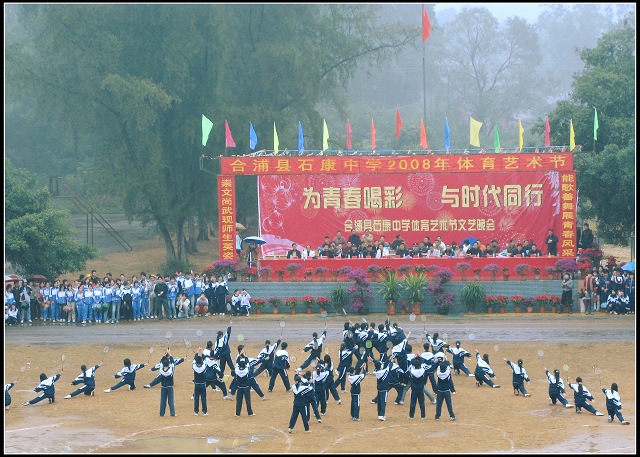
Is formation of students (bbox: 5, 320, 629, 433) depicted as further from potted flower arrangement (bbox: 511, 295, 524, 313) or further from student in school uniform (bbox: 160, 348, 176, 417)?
potted flower arrangement (bbox: 511, 295, 524, 313)

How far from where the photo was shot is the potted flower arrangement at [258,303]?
36875mm

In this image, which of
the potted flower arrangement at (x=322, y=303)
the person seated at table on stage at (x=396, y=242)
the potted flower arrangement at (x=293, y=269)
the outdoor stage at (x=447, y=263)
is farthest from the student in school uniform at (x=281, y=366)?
the person seated at table on stage at (x=396, y=242)

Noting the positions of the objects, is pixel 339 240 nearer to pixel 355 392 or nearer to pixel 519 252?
pixel 519 252

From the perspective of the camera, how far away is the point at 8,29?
232 feet

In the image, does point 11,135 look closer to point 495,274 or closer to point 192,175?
point 192,175

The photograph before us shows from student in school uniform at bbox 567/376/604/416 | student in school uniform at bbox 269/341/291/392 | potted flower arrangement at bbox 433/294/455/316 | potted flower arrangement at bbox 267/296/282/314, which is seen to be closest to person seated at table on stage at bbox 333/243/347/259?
potted flower arrangement at bbox 267/296/282/314

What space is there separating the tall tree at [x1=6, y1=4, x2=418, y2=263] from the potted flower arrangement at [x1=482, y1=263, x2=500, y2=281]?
16.1 metres

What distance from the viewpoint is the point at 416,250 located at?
38.1 metres

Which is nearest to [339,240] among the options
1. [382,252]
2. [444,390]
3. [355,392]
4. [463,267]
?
[382,252]

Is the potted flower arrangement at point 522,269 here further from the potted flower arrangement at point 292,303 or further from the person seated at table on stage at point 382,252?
the potted flower arrangement at point 292,303

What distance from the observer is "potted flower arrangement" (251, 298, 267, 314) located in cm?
3688

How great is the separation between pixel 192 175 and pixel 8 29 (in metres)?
30.0

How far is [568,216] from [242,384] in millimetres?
19293

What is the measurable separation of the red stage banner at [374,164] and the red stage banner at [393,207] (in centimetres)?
56
